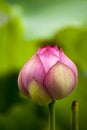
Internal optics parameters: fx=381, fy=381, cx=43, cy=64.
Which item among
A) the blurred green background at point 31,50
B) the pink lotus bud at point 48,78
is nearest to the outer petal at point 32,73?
the pink lotus bud at point 48,78

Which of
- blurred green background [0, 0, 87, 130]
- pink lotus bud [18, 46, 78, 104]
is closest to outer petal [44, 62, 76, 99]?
pink lotus bud [18, 46, 78, 104]

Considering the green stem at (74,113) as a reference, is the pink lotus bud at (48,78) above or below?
above

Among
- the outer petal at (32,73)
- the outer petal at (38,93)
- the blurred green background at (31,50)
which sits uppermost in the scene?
the outer petal at (32,73)

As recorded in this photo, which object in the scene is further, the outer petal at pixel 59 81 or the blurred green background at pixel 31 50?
the blurred green background at pixel 31 50

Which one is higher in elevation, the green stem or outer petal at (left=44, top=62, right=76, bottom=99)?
outer petal at (left=44, top=62, right=76, bottom=99)

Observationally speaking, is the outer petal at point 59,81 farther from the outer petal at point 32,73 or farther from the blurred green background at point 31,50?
the blurred green background at point 31,50

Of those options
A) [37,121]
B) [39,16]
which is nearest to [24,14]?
[39,16]

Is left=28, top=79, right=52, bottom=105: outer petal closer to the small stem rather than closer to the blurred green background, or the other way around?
the small stem

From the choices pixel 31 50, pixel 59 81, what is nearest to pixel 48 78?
pixel 59 81
